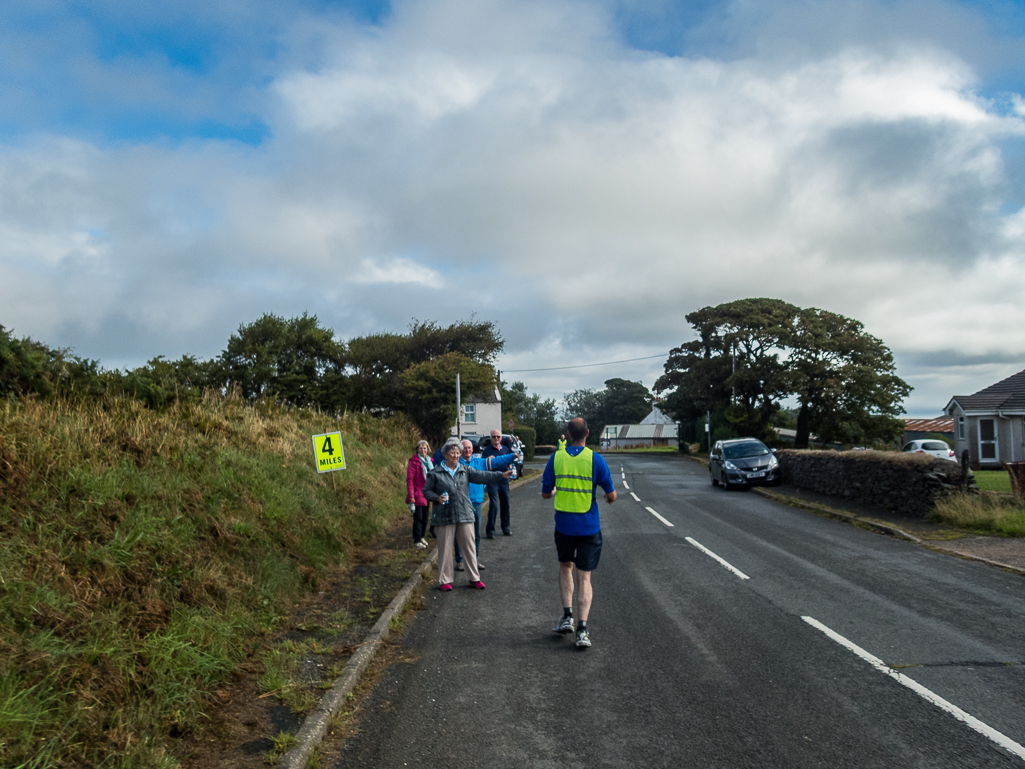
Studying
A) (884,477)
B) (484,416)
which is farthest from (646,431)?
(884,477)

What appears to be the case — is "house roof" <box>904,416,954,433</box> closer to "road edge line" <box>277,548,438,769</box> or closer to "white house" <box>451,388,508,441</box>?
"white house" <box>451,388,508,441</box>

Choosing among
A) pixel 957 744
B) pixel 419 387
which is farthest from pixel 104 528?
pixel 419 387

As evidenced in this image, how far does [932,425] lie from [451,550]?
6038cm

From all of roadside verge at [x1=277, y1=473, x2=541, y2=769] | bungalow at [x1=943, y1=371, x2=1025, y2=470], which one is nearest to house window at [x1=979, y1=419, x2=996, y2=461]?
bungalow at [x1=943, y1=371, x2=1025, y2=470]

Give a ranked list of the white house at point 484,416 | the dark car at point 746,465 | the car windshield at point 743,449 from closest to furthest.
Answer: the dark car at point 746,465
the car windshield at point 743,449
the white house at point 484,416

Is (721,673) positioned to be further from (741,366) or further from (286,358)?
(741,366)

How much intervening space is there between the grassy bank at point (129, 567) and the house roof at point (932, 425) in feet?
184

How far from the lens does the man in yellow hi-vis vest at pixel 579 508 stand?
6516 millimetres

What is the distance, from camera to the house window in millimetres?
32594

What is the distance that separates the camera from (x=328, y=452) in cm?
1260

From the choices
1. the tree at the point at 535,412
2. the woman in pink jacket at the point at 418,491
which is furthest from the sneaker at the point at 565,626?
the tree at the point at 535,412

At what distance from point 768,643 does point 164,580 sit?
5077 millimetres

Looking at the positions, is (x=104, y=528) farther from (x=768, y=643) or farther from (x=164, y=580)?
(x=768, y=643)

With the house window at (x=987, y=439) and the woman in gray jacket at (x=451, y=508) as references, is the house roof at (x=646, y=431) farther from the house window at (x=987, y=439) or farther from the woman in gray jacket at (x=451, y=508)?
the woman in gray jacket at (x=451, y=508)
